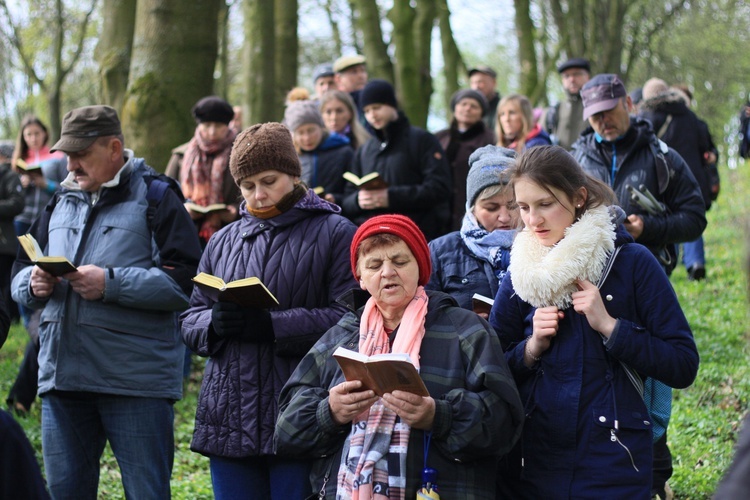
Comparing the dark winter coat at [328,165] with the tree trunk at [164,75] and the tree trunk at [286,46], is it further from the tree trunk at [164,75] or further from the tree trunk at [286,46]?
the tree trunk at [286,46]

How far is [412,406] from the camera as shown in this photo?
12.4ft

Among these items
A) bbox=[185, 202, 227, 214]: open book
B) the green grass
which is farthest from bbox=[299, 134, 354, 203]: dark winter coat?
the green grass

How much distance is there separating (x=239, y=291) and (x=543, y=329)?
132 cm

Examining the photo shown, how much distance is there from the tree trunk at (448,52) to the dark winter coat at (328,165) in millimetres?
11565

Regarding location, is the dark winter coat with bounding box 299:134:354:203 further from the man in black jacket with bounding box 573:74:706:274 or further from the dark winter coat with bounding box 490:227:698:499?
the dark winter coat with bounding box 490:227:698:499

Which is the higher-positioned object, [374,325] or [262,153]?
[262,153]

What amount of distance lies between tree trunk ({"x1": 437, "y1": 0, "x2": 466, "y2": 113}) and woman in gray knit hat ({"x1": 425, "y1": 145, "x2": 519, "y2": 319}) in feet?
48.7

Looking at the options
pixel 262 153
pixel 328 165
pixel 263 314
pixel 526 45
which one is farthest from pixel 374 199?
pixel 526 45

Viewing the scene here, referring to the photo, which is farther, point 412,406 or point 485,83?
point 485,83

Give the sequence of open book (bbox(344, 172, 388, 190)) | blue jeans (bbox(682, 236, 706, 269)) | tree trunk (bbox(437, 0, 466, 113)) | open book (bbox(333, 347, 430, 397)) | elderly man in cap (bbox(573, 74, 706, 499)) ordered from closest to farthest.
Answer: open book (bbox(333, 347, 430, 397)) < elderly man in cap (bbox(573, 74, 706, 499)) < open book (bbox(344, 172, 388, 190)) < blue jeans (bbox(682, 236, 706, 269)) < tree trunk (bbox(437, 0, 466, 113))

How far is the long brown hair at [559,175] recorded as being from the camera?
4.14 m

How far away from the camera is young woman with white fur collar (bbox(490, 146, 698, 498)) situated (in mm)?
3922

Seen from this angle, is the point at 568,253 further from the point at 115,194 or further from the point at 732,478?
the point at 115,194

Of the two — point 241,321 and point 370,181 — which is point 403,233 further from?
point 370,181
